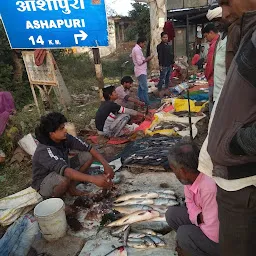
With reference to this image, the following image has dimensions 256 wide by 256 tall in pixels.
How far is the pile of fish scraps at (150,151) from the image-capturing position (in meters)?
4.09

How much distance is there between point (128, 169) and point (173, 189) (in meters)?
0.91

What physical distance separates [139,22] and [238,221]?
792 inches

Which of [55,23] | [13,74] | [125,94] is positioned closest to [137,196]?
[125,94]

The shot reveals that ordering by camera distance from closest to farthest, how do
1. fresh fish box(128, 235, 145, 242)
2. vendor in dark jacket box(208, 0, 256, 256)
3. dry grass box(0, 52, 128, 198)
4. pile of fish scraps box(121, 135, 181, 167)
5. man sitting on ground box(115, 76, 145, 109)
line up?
vendor in dark jacket box(208, 0, 256, 256), fresh fish box(128, 235, 145, 242), pile of fish scraps box(121, 135, 181, 167), dry grass box(0, 52, 128, 198), man sitting on ground box(115, 76, 145, 109)

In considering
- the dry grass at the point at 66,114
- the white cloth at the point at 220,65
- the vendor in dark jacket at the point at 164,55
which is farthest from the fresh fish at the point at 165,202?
the vendor in dark jacket at the point at 164,55

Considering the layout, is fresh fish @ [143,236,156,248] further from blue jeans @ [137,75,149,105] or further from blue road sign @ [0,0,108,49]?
blue jeans @ [137,75,149,105]

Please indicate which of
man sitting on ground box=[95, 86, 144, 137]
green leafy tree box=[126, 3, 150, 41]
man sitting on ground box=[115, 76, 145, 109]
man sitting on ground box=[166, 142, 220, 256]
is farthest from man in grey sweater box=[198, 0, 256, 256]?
green leafy tree box=[126, 3, 150, 41]

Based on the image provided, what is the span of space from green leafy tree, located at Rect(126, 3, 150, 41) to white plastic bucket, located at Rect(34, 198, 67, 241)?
17170mm

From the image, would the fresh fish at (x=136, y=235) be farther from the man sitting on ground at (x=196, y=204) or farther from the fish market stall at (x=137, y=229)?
the man sitting on ground at (x=196, y=204)

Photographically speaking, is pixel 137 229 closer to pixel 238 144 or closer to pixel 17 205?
pixel 17 205

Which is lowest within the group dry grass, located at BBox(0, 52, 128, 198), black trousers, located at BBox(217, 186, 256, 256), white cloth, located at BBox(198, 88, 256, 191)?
dry grass, located at BBox(0, 52, 128, 198)

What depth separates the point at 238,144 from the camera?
1.24 m

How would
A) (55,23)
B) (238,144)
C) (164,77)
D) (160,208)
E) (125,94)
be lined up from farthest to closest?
(164,77) → (125,94) → (55,23) → (160,208) → (238,144)

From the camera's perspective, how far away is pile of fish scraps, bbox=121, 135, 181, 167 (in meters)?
4.09
